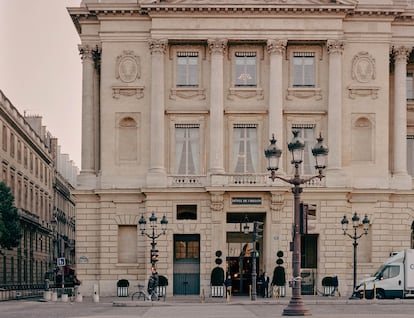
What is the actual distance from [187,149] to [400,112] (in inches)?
591

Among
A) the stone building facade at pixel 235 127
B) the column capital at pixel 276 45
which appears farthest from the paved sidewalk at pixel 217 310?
the column capital at pixel 276 45

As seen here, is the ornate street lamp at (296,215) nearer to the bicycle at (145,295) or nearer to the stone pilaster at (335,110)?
the bicycle at (145,295)

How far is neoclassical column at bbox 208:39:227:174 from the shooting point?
75188mm

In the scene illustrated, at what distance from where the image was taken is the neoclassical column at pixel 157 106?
247 feet

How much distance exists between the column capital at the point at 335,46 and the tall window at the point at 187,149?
10460mm

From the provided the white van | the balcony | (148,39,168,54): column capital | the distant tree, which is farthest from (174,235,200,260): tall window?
the distant tree

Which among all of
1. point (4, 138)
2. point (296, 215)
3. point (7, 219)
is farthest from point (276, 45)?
point (296, 215)

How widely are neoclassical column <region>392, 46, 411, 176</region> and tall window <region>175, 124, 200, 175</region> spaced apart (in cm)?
1377

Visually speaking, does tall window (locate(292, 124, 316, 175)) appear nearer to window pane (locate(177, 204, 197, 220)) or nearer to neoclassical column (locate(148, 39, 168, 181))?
window pane (locate(177, 204, 197, 220))

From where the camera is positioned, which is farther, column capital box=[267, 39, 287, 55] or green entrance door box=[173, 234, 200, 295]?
column capital box=[267, 39, 287, 55]

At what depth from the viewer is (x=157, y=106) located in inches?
2977

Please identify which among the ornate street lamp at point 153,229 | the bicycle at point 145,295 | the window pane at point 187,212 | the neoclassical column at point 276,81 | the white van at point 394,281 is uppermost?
the neoclassical column at point 276,81

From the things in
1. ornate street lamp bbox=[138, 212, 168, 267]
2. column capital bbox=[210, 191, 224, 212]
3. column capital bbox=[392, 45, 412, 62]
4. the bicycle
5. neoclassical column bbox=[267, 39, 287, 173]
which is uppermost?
column capital bbox=[392, 45, 412, 62]

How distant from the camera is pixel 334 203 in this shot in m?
74.7
